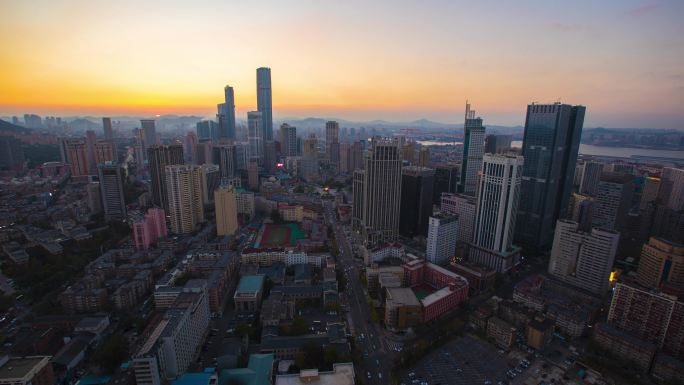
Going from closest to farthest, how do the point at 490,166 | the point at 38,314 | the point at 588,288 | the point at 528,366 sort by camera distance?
the point at 528,366 → the point at 38,314 → the point at 588,288 → the point at 490,166

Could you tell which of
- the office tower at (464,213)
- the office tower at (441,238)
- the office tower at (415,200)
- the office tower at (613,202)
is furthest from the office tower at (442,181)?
the office tower at (613,202)

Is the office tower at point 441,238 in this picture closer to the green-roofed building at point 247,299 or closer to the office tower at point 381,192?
the office tower at point 381,192

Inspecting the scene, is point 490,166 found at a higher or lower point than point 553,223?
higher

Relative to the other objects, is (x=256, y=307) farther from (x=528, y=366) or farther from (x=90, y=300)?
(x=528, y=366)

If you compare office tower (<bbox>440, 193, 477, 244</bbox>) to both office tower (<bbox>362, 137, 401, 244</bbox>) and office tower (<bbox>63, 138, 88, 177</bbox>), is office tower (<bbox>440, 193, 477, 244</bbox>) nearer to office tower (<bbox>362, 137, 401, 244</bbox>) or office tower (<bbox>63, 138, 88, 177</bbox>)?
office tower (<bbox>362, 137, 401, 244</bbox>)

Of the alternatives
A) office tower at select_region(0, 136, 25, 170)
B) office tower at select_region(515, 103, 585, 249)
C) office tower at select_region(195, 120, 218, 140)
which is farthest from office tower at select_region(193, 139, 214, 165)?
office tower at select_region(515, 103, 585, 249)

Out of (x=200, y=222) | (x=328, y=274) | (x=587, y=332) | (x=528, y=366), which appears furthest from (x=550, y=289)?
(x=200, y=222)
